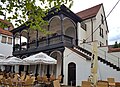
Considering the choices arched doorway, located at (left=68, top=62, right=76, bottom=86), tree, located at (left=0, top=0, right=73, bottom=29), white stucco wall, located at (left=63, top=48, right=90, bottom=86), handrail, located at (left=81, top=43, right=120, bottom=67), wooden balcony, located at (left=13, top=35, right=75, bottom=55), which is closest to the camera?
tree, located at (left=0, top=0, right=73, bottom=29)

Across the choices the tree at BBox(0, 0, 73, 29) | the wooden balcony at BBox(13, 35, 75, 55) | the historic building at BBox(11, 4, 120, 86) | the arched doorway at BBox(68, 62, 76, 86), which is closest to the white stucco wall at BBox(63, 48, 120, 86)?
the historic building at BBox(11, 4, 120, 86)

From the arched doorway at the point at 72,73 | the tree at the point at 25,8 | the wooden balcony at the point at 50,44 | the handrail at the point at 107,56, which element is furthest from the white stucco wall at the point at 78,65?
the tree at the point at 25,8

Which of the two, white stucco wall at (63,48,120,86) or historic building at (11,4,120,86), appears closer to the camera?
white stucco wall at (63,48,120,86)

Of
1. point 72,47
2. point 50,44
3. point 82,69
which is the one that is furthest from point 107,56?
point 50,44

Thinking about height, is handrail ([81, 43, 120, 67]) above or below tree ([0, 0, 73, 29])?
below

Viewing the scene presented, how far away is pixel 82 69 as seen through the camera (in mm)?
17938

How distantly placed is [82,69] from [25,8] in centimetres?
1154

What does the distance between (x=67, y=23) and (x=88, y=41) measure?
3.63 meters

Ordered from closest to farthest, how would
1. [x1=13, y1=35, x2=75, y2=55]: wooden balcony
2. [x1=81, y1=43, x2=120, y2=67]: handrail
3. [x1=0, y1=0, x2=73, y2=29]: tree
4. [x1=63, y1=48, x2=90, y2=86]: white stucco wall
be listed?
[x1=0, y1=0, x2=73, y2=29]: tree < [x1=63, y1=48, x2=90, y2=86]: white stucco wall < [x1=13, y1=35, x2=75, y2=55]: wooden balcony < [x1=81, y1=43, x2=120, y2=67]: handrail

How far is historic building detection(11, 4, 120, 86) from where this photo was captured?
18.5 meters

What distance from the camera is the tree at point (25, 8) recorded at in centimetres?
746

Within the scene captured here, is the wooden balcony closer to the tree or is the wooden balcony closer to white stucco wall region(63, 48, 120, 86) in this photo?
white stucco wall region(63, 48, 120, 86)

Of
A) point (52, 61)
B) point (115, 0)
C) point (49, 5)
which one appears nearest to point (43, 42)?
point (52, 61)

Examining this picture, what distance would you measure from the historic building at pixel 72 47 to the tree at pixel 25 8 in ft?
30.0
